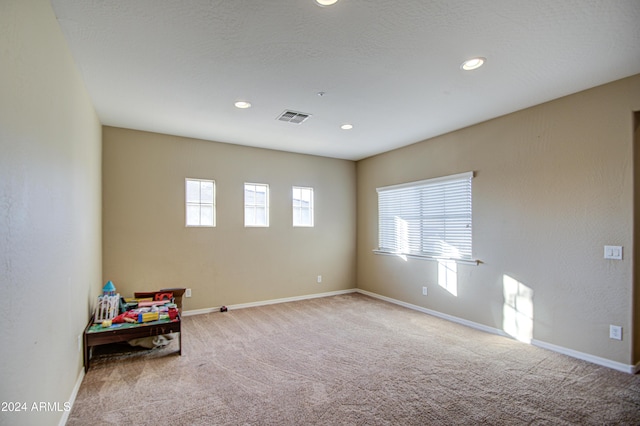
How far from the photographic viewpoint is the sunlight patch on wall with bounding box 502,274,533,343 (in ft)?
Answer: 11.7

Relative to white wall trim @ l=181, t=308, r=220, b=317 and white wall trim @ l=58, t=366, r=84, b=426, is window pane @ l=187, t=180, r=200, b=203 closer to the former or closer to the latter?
white wall trim @ l=181, t=308, r=220, b=317

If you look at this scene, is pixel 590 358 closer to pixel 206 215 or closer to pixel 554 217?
pixel 554 217

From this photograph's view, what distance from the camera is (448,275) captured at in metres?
4.50

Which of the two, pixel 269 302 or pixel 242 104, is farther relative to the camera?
pixel 269 302

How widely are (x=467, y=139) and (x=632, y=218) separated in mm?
1957

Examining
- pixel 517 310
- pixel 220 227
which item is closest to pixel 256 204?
pixel 220 227

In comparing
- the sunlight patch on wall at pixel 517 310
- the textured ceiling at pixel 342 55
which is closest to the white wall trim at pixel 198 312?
the textured ceiling at pixel 342 55

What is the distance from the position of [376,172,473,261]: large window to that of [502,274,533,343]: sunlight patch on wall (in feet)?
2.03

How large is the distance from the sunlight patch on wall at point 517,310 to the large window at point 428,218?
0.62 metres

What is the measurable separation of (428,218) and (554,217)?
1.70 meters

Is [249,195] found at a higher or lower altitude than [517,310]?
higher

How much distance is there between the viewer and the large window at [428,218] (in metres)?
4.36

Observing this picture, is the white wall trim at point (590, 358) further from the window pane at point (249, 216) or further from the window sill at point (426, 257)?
the window pane at point (249, 216)

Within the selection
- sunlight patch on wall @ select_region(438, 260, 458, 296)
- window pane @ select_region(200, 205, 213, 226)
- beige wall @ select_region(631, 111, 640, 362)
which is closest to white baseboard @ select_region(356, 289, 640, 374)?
beige wall @ select_region(631, 111, 640, 362)
